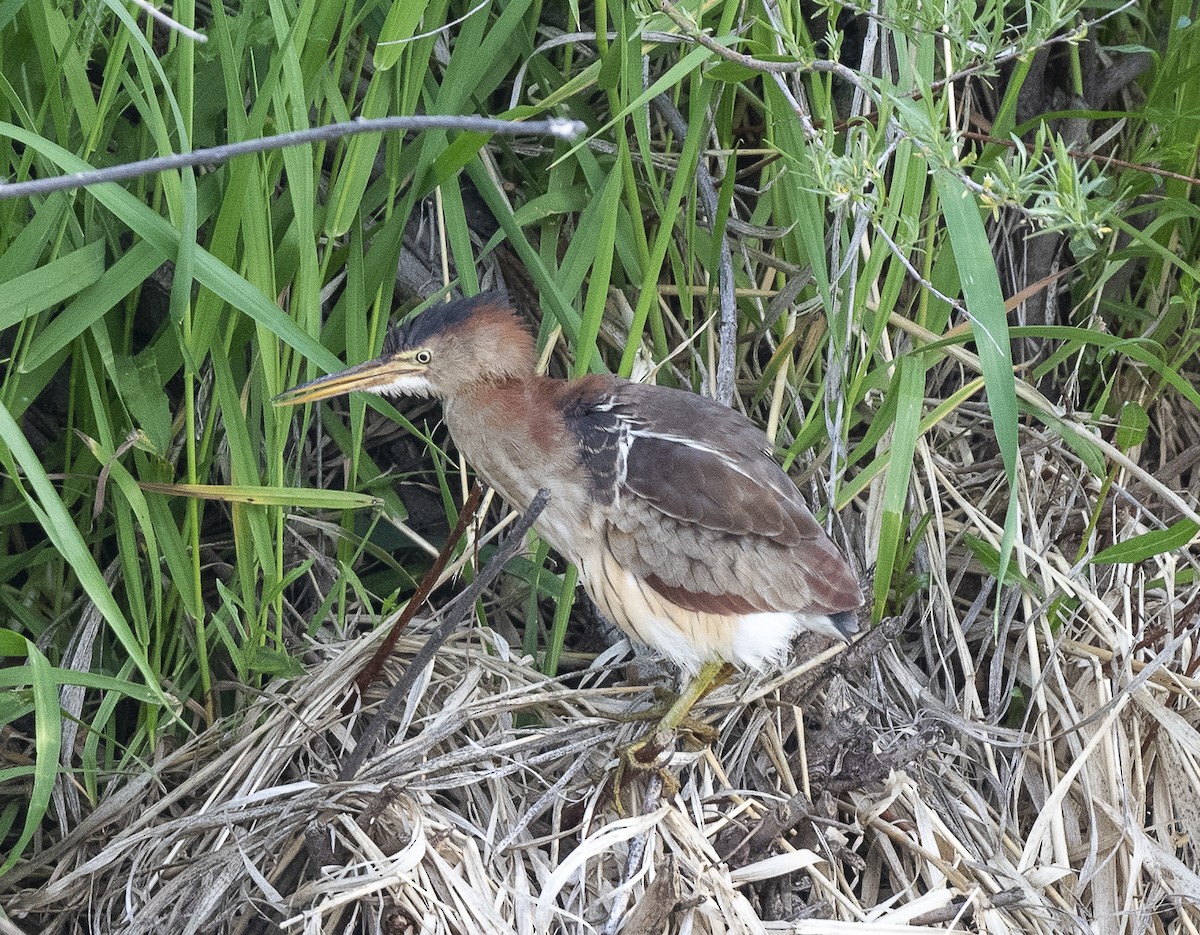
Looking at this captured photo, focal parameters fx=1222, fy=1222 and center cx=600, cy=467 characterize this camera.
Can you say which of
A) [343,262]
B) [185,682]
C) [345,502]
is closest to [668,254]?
[343,262]

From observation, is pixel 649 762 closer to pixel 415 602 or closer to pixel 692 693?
pixel 692 693

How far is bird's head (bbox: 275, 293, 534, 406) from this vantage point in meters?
1.66

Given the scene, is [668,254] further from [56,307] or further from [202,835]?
[202,835]

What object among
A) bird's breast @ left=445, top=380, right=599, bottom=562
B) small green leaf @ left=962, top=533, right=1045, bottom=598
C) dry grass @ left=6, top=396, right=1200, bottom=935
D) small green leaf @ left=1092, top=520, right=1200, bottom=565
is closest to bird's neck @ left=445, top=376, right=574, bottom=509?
bird's breast @ left=445, top=380, right=599, bottom=562

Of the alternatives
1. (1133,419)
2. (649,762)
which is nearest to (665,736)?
(649,762)

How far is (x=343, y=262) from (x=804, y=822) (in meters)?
0.96

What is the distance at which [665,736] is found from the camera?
62.1 inches

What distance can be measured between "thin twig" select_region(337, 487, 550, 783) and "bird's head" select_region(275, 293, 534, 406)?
39cm

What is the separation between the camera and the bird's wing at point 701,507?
157 cm

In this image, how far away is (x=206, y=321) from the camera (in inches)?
56.5

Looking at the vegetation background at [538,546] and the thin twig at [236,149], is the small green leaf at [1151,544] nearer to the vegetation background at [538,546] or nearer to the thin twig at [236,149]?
the vegetation background at [538,546]

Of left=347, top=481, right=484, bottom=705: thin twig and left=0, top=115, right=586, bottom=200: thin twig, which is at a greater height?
left=0, top=115, right=586, bottom=200: thin twig

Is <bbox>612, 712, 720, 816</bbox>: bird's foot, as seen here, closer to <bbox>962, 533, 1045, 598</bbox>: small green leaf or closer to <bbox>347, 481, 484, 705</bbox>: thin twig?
<bbox>347, 481, 484, 705</bbox>: thin twig

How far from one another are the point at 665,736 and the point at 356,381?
1.99ft
